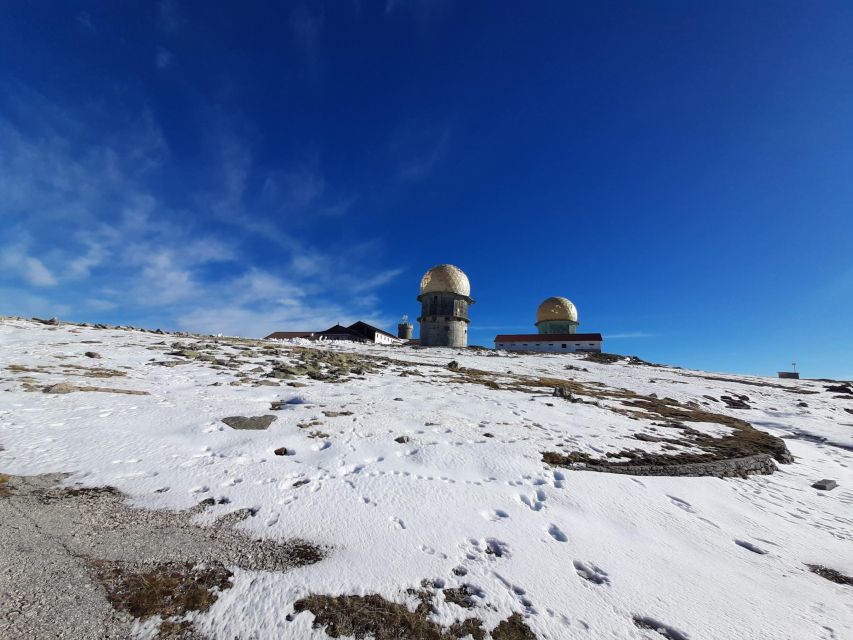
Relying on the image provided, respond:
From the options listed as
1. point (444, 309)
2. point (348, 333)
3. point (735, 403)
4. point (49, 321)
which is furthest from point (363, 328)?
point (735, 403)

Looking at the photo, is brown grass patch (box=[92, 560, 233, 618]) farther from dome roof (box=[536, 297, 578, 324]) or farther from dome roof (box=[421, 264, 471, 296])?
dome roof (box=[536, 297, 578, 324])

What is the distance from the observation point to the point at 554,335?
177 feet

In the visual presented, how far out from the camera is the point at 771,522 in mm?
5609

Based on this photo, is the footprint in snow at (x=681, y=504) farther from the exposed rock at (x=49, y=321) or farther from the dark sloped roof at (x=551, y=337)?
the dark sloped roof at (x=551, y=337)

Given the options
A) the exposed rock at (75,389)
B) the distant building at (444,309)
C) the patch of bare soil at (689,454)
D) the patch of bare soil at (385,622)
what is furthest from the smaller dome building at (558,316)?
the patch of bare soil at (385,622)

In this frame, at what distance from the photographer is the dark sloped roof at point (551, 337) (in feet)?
171

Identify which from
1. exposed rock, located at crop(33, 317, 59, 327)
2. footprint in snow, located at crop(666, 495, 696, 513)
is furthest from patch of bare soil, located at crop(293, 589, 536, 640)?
exposed rock, located at crop(33, 317, 59, 327)

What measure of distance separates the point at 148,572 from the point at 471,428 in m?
6.40

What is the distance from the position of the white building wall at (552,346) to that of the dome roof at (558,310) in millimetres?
4074

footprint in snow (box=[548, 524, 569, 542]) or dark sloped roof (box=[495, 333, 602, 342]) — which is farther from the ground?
dark sloped roof (box=[495, 333, 602, 342])

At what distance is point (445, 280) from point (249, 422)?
124ft

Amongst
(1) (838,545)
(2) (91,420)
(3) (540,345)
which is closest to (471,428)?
(1) (838,545)

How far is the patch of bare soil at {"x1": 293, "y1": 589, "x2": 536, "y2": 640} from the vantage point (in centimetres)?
298

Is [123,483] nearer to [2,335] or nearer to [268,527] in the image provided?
[268,527]
